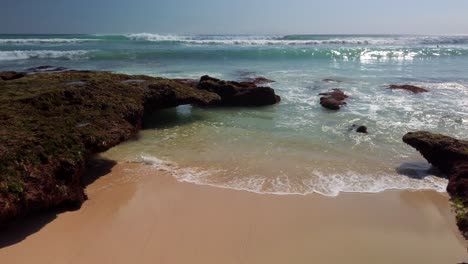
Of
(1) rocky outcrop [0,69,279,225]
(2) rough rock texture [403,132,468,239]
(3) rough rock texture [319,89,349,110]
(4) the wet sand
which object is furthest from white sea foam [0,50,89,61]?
(2) rough rock texture [403,132,468,239]

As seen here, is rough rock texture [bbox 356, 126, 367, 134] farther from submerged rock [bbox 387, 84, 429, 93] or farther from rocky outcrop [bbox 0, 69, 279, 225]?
submerged rock [bbox 387, 84, 429, 93]

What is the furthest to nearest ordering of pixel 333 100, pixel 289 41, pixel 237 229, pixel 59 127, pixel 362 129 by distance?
pixel 289 41 < pixel 333 100 < pixel 362 129 < pixel 59 127 < pixel 237 229

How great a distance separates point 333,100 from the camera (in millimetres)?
15328

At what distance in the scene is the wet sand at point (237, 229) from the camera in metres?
5.52

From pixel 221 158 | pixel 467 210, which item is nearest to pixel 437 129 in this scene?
pixel 467 210

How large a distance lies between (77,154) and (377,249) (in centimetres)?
523

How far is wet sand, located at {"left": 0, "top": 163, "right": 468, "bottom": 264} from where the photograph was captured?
5520mm

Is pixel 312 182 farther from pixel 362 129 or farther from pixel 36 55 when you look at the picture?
pixel 36 55

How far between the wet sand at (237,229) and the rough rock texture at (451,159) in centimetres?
23

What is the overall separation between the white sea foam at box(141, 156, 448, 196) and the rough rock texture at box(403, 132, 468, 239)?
0.30 m

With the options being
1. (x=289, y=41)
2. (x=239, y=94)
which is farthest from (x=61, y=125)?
(x=289, y=41)

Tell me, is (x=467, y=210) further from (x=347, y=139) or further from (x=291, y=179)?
(x=347, y=139)

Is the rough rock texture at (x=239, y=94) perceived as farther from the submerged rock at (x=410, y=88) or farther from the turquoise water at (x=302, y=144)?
the submerged rock at (x=410, y=88)

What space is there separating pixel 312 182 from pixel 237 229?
243 centimetres
